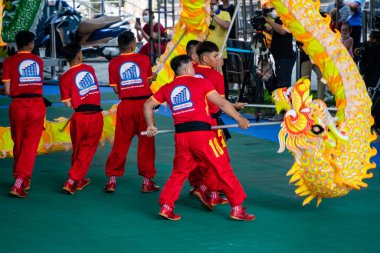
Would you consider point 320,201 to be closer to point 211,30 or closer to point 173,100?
point 173,100

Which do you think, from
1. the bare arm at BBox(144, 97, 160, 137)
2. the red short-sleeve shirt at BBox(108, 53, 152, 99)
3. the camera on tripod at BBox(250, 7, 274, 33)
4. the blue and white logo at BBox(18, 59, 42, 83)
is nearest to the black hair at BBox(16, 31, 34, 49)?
the blue and white logo at BBox(18, 59, 42, 83)

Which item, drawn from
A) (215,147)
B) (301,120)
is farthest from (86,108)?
(301,120)

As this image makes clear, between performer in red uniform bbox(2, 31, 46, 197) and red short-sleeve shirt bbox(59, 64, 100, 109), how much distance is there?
324 mm

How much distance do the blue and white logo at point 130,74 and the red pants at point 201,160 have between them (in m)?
1.31

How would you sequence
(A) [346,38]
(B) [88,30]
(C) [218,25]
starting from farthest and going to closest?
(B) [88,30] → (C) [218,25] → (A) [346,38]

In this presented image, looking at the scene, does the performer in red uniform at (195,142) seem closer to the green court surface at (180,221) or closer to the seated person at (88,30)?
the green court surface at (180,221)

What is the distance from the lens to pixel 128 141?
7793 millimetres

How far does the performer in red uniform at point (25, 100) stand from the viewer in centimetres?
773

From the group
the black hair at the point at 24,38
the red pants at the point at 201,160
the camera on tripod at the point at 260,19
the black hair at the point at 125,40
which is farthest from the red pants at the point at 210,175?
the camera on tripod at the point at 260,19

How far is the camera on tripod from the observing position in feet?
37.4

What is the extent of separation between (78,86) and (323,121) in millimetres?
2314

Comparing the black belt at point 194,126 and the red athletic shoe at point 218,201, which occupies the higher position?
the black belt at point 194,126

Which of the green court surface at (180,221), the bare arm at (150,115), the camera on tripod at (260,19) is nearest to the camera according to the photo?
the green court surface at (180,221)

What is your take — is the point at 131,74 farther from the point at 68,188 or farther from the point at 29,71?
the point at 68,188
